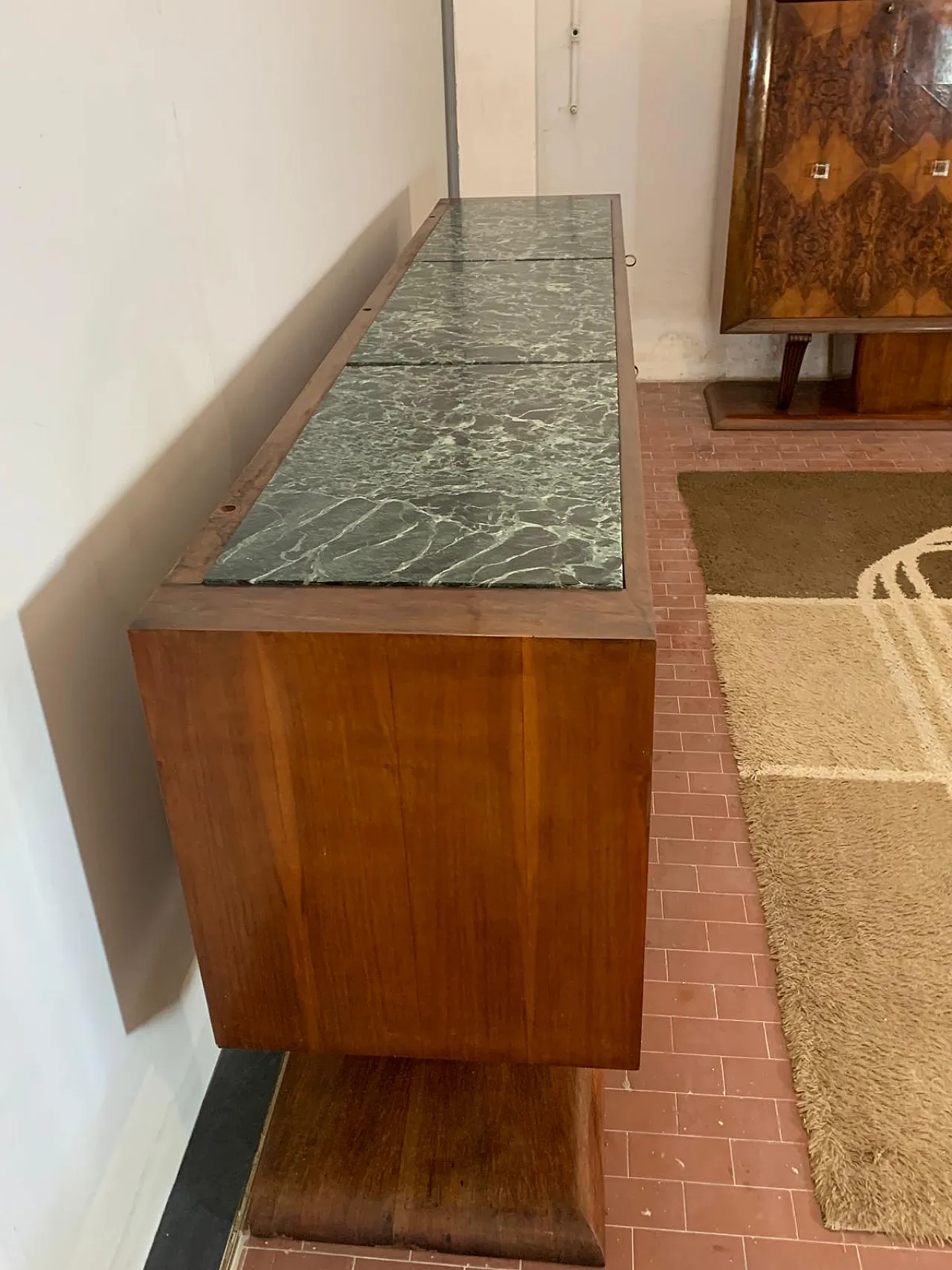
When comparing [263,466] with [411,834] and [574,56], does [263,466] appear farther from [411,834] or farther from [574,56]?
[574,56]

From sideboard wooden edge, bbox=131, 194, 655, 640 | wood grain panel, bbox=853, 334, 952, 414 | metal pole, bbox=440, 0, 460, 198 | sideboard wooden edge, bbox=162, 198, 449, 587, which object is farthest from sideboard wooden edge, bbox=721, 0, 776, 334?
sideboard wooden edge, bbox=131, 194, 655, 640

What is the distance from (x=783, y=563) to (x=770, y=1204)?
1622 mm

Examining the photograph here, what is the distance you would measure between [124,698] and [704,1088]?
872mm

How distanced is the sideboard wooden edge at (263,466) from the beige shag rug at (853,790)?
0.98 m

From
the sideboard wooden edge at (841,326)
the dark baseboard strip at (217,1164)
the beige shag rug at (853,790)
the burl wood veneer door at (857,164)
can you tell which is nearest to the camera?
the dark baseboard strip at (217,1164)

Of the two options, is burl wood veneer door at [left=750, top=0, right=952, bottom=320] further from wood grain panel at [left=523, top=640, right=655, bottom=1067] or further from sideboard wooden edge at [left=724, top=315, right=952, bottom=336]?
wood grain panel at [left=523, top=640, right=655, bottom=1067]

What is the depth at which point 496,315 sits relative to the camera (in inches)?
66.0

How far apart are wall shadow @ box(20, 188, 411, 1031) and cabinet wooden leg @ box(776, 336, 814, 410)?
7.96 ft

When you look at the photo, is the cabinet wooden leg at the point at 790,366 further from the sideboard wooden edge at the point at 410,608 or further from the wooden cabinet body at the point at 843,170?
the sideboard wooden edge at the point at 410,608

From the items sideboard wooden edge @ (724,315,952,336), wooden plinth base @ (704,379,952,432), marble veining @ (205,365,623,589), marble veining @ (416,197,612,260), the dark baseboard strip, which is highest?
marble veining @ (416,197,612,260)

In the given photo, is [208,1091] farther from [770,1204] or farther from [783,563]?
[783,563]

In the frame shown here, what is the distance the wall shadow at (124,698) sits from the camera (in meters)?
0.92

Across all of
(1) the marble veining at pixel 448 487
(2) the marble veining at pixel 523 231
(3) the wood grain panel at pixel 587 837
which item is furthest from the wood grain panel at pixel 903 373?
Result: (3) the wood grain panel at pixel 587 837

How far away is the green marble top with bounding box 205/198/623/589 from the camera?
935 millimetres
